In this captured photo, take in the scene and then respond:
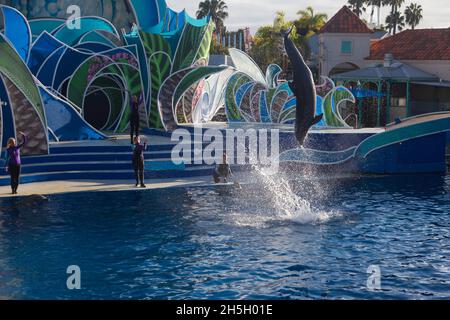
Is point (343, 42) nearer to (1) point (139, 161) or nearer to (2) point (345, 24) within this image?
(2) point (345, 24)

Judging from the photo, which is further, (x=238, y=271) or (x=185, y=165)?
(x=185, y=165)

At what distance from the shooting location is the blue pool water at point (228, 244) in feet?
26.8

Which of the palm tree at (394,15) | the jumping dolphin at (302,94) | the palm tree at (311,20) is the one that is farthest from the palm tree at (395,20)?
the jumping dolphin at (302,94)

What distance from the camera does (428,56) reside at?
1243 inches

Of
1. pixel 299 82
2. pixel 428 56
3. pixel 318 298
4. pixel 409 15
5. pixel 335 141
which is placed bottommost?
pixel 318 298

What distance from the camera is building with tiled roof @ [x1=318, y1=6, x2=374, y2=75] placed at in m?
34.4

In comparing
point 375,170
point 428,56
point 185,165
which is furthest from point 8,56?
point 428,56

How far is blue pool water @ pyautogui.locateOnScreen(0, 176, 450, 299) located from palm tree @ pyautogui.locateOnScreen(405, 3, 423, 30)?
161 feet

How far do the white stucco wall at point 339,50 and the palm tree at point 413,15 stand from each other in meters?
28.0

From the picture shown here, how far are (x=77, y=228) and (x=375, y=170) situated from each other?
392 inches

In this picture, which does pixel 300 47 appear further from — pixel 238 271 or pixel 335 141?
pixel 238 271

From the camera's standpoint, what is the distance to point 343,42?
34.7 metres

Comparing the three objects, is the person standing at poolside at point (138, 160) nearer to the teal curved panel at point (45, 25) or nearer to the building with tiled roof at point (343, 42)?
the teal curved panel at point (45, 25)
